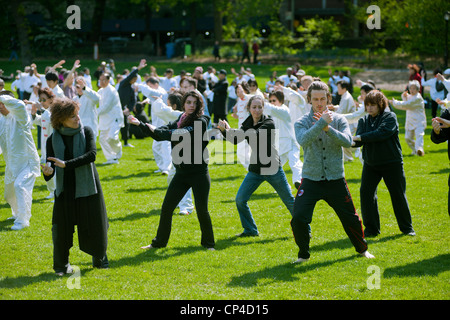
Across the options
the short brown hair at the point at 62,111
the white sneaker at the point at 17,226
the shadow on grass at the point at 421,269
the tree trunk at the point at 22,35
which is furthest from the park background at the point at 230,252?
the tree trunk at the point at 22,35

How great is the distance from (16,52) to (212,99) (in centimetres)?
3198

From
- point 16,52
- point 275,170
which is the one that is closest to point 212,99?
point 275,170

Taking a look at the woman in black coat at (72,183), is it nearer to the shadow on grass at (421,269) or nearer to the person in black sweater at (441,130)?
the shadow on grass at (421,269)

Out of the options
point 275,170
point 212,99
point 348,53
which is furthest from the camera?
point 348,53

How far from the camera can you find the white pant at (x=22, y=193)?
8.59 metres

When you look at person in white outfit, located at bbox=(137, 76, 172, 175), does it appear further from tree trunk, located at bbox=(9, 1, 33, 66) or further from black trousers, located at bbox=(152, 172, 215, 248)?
tree trunk, located at bbox=(9, 1, 33, 66)

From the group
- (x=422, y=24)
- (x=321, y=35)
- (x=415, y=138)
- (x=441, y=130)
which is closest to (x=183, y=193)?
(x=441, y=130)

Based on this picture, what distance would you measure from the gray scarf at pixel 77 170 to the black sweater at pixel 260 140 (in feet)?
6.20

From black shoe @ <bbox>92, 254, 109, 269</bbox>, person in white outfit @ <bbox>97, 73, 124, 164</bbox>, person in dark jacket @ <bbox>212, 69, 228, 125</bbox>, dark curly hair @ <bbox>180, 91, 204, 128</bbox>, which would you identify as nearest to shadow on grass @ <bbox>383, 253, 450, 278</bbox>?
dark curly hair @ <bbox>180, 91, 204, 128</bbox>

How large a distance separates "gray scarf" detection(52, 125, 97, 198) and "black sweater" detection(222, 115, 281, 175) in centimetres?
189

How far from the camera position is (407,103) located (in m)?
13.5
